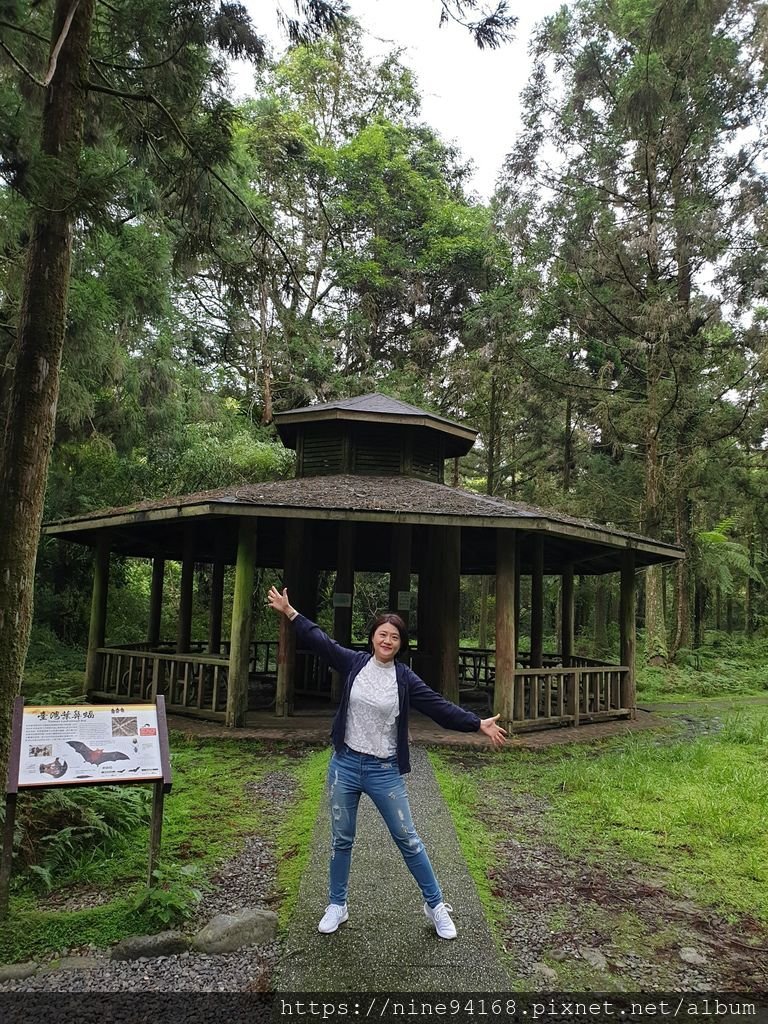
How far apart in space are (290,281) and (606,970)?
21.5ft

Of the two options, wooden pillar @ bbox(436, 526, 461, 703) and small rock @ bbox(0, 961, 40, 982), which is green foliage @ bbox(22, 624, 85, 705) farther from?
small rock @ bbox(0, 961, 40, 982)

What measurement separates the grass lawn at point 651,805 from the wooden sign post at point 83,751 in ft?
7.29

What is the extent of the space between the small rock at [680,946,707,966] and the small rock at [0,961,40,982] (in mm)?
3241

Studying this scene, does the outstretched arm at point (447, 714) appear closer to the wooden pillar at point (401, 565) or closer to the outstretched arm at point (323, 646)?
the outstretched arm at point (323, 646)

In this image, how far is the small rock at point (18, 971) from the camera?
3.08 m

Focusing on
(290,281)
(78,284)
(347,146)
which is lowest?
(290,281)

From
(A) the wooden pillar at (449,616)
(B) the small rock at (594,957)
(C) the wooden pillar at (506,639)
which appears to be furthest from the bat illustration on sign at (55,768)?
(A) the wooden pillar at (449,616)

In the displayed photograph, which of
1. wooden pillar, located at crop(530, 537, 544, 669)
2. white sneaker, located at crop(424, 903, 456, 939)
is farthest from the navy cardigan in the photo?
wooden pillar, located at crop(530, 537, 544, 669)

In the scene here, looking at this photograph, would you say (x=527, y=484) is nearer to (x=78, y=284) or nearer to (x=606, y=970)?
(x=78, y=284)

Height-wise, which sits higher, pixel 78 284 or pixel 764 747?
pixel 78 284

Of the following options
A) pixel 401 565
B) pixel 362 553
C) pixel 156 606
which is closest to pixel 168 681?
pixel 156 606

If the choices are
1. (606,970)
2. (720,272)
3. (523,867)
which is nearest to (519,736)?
(523,867)

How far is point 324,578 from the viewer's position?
24344 mm

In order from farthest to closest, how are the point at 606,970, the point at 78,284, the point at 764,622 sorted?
the point at 764,622 < the point at 78,284 < the point at 606,970
